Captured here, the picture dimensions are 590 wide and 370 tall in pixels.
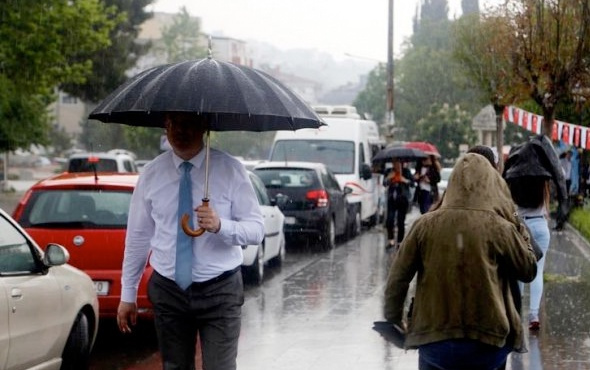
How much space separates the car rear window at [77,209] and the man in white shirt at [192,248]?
15.0 ft

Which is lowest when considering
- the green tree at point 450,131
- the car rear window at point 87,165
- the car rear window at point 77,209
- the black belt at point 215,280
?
the green tree at point 450,131

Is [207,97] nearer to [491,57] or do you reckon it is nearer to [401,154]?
[491,57]

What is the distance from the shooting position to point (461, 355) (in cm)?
466

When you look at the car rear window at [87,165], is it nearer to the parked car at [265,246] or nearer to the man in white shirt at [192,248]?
the parked car at [265,246]

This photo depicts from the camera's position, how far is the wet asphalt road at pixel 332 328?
8.97m

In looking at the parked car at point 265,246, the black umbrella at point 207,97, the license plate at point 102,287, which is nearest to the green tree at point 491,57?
the parked car at point 265,246

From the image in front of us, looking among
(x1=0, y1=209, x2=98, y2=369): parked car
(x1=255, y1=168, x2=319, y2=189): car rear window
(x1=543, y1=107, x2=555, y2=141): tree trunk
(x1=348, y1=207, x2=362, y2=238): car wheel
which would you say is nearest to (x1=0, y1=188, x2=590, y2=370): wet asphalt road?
(x1=0, y1=209, x2=98, y2=369): parked car

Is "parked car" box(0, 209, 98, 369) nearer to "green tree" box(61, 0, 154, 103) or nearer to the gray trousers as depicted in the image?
the gray trousers

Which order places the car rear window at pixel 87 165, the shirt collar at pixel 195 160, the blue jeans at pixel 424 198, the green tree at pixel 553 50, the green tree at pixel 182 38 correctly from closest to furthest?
the shirt collar at pixel 195 160 → the green tree at pixel 553 50 → the blue jeans at pixel 424 198 → the car rear window at pixel 87 165 → the green tree at pixel 182 38

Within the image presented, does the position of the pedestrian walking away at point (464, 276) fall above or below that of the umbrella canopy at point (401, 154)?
above

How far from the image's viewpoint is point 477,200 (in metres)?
4.73

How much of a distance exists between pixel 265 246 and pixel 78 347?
7.32m

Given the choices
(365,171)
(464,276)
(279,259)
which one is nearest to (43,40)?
(365,171)

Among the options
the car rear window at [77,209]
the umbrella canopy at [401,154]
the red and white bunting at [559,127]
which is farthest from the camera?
the red and white bunting at [559,127]
